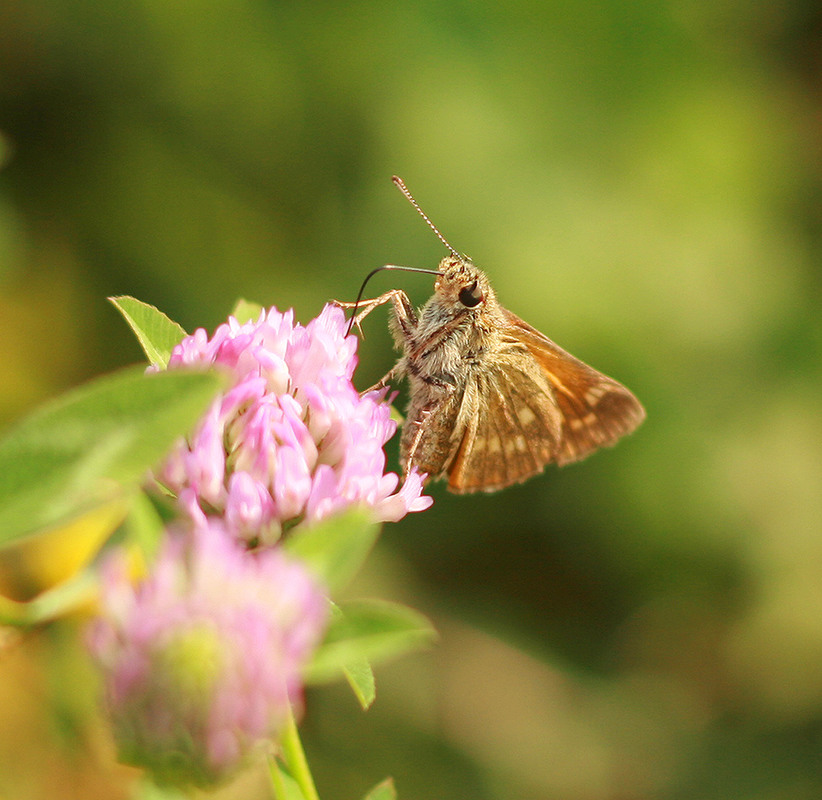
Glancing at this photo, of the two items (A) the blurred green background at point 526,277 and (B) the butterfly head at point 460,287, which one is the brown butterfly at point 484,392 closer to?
(B) the butterfly head at point 460,287

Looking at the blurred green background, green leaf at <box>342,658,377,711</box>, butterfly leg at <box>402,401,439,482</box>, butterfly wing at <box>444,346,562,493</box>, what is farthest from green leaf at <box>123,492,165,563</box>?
the blurred green background

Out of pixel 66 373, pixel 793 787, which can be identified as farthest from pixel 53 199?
pixel 793 787

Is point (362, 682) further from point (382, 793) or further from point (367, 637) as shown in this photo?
point (367, 637)

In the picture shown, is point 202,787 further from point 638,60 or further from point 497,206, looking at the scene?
point 638,60

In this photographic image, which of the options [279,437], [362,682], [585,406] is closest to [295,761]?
[362,682]

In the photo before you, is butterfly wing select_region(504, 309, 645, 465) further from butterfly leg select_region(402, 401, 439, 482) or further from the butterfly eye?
butterfly leg select_region(402, 401, 439, 482)

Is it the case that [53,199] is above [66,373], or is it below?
above
